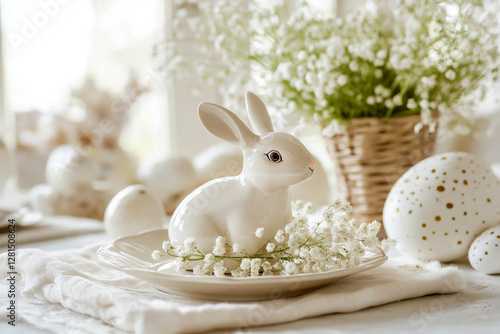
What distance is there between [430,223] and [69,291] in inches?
20.5

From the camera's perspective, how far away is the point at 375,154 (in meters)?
1.13

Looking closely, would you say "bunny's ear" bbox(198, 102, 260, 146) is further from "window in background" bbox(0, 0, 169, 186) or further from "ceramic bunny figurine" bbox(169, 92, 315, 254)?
"window in background" bbox(0, 0, 169, 186)

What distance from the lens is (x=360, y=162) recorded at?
1146 millimetres

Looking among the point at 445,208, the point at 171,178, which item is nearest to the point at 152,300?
the point at 445,208

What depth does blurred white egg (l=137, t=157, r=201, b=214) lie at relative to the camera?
1.52 metres

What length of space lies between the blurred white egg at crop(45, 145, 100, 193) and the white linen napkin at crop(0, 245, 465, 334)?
69 cm

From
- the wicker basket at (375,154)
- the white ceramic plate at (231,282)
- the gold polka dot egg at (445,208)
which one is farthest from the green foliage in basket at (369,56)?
the white ceramic plate at (231,282)

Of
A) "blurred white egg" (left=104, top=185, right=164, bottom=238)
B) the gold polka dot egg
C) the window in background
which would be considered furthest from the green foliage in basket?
the window in background

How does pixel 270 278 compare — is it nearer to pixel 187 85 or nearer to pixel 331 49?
pixel 331 49

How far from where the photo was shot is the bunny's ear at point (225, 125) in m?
0.75

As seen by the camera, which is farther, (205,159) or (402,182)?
(205,159)

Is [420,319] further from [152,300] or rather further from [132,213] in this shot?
[132,213]

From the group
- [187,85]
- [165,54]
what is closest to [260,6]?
[165,54]

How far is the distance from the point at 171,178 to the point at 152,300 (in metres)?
0.86
